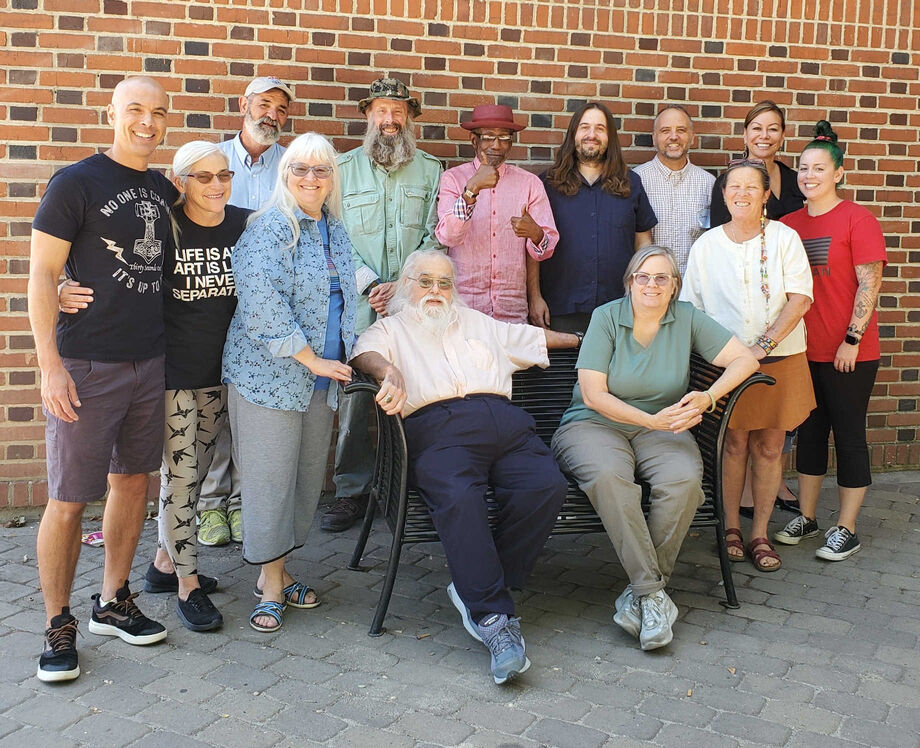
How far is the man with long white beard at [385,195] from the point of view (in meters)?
4.42

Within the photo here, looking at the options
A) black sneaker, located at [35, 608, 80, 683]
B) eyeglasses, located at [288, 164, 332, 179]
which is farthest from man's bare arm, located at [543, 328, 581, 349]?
black sneaker, located at [35, 608, 80, 683]

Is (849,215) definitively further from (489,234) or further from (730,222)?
(489,234)

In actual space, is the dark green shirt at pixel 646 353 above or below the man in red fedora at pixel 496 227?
below

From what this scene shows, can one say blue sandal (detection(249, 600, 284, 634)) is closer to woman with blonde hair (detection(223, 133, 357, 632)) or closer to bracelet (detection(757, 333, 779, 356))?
woman with blonde hair (detection(223, 133, 357, 632))

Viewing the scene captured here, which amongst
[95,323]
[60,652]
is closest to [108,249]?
[95,323]

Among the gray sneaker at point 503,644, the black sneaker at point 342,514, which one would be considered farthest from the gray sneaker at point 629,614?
the black sneaker at point 342,514

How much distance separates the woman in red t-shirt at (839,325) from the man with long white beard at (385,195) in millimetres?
1749

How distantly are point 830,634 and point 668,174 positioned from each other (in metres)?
2.33

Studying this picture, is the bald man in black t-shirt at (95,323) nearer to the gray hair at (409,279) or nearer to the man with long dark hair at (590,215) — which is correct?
the gray hair at (409,279)

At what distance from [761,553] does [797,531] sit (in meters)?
0.44

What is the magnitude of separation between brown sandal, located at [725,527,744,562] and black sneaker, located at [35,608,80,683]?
8.86 feet

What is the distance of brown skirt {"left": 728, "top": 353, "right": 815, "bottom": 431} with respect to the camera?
14.0ft

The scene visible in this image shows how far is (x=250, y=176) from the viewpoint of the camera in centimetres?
441

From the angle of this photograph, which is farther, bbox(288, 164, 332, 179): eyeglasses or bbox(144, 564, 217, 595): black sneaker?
bbox(144, 564, 217, 595): black sneaker
